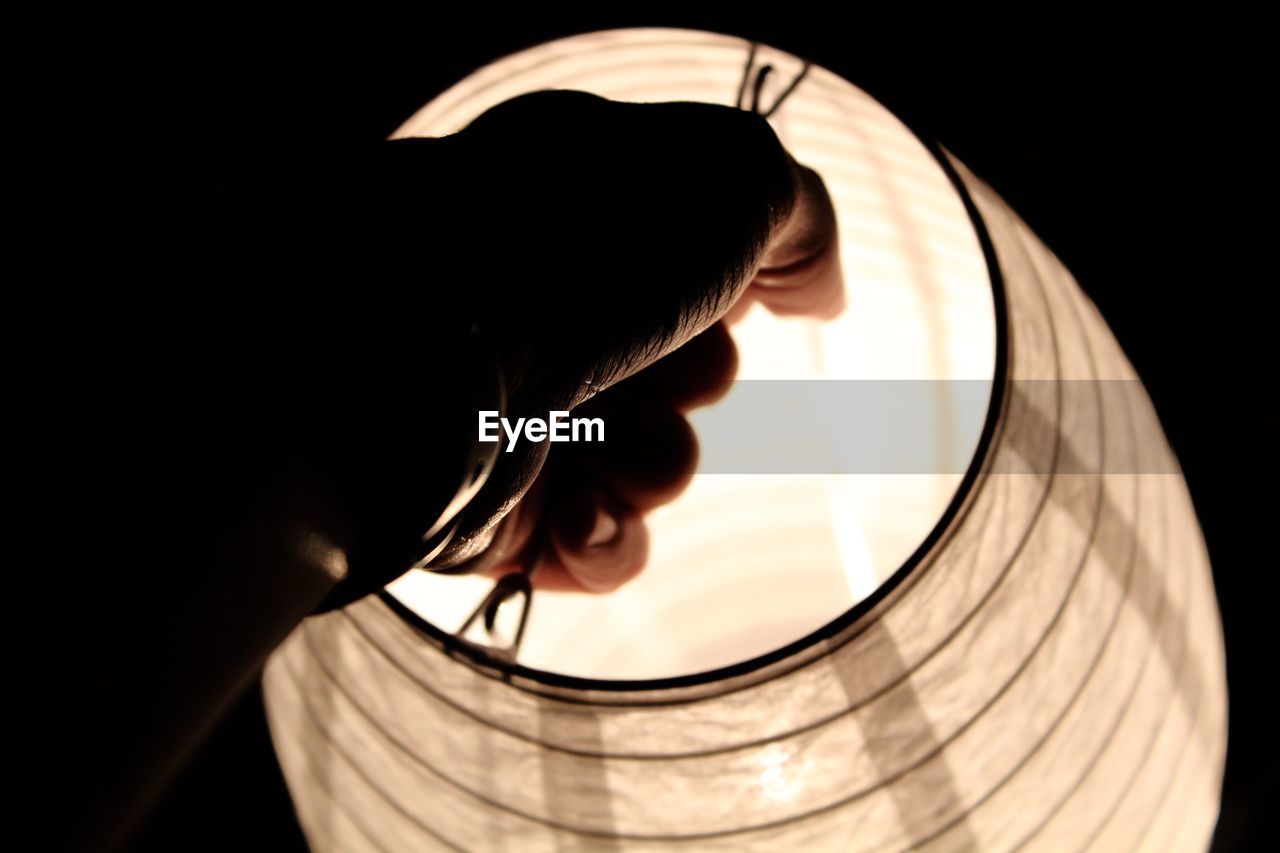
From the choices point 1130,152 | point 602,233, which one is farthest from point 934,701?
point 1130,152

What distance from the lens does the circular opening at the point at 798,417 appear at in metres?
0.53

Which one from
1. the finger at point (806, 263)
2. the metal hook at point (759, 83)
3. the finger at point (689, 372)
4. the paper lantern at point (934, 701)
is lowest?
the paper lantern at point (934, 701)

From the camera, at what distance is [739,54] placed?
20.7 inches

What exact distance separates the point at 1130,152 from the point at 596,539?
55 cm

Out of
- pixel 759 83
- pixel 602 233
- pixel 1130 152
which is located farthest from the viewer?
pixel 1130 152

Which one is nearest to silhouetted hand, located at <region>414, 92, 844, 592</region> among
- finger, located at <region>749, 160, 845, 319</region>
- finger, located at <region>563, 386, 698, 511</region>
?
finger, located at <region>749, 160, 845, 319</region>

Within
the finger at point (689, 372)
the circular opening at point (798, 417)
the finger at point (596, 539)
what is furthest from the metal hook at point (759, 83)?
the finger at point (596, 539)

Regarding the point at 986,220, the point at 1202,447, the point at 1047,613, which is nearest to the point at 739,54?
the point at 986,220

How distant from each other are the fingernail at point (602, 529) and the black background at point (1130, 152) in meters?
0.39

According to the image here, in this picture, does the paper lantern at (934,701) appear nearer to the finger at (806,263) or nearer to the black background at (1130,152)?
the finger at (806,263)

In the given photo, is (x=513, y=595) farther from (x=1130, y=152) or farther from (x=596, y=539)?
(x=1130, y=152)

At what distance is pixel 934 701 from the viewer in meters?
0.38

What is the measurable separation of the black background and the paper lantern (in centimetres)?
38

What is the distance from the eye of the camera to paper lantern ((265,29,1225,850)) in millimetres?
380
